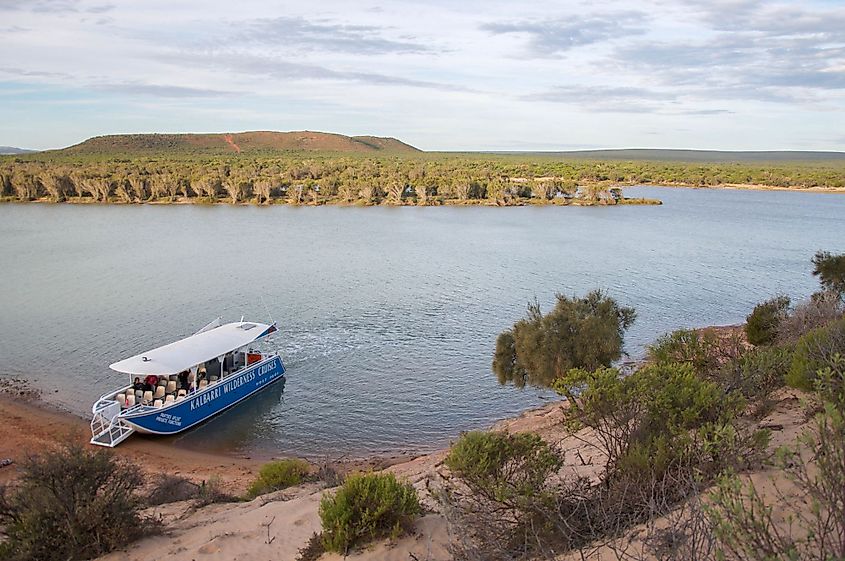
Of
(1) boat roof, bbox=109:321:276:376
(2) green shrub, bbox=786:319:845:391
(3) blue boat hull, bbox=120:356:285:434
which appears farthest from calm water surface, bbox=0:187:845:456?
(2) green shrub, bbox=786:319:845:391

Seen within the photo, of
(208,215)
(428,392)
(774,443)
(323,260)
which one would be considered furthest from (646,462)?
(208,215)

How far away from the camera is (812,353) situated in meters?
9.75

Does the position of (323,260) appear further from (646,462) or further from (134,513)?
(646,462)

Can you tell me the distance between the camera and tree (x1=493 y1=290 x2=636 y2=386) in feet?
53.5

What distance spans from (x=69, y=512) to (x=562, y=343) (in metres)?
11.2

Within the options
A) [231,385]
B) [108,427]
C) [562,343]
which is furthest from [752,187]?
[108,427]

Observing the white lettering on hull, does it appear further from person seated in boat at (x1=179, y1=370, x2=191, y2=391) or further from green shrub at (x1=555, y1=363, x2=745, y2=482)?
green shrub at (x1=555, y1=363, x2=745, y2=482)

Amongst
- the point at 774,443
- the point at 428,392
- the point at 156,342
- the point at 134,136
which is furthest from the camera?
the point at 134,136

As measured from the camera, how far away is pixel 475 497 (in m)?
7.09

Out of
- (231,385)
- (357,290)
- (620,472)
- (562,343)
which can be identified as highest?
(620,472)

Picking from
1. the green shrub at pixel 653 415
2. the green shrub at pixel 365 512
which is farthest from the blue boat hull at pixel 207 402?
the green shrub at pixel 653 415

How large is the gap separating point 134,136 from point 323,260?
145400 millimetres

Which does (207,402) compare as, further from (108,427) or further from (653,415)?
(653,415)

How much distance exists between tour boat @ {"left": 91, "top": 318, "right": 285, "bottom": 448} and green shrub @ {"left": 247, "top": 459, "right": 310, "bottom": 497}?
17.7 ft
